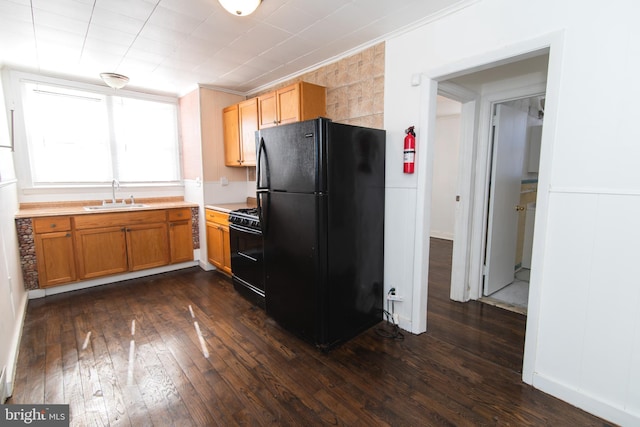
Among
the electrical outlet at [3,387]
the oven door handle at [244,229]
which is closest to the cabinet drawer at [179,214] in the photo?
the oven door handle at [244,229]

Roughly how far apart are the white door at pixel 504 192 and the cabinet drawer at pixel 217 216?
2950mm

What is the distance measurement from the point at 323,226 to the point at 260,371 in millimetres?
1092

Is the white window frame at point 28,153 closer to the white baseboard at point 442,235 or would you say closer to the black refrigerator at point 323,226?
the black refrigerator at point 323,226

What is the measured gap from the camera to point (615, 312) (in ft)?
5.12

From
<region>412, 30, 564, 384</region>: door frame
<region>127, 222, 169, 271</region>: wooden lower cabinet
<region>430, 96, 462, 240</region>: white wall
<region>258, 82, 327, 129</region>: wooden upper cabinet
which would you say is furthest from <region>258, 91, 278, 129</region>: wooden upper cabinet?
<region>430, 96, 462, 240</region>: white wall

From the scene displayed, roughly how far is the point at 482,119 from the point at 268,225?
7.71ft

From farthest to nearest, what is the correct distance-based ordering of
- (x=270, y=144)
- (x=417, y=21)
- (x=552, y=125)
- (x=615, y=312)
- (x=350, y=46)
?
(x=350, y=46), (x=270, y=144), (x=417, y=21), (x=552, y=125), (x=615, y=312)

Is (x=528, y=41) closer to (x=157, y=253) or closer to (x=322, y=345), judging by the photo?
(x=322, y=345)

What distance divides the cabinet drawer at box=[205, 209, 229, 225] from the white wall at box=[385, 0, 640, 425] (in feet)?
9.36

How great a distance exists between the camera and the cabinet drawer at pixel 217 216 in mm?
3567

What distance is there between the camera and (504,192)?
315 cm

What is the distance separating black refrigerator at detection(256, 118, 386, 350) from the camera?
7.05ft

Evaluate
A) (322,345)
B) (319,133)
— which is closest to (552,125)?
(319,133)

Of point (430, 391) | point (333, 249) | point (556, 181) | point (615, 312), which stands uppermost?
point (556, 181)
